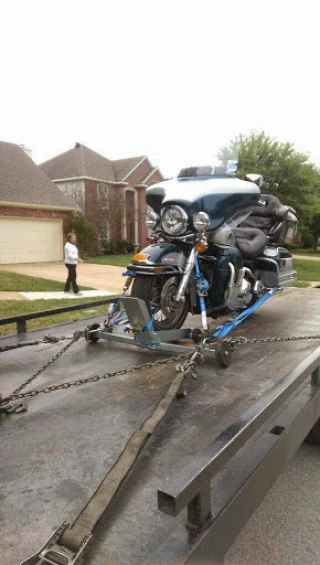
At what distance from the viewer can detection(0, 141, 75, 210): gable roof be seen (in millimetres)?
20438

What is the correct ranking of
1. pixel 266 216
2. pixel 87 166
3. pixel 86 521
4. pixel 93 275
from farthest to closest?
pixel 87 166 < pixel 93 275 < pixel 266 216 < pixel 86 521

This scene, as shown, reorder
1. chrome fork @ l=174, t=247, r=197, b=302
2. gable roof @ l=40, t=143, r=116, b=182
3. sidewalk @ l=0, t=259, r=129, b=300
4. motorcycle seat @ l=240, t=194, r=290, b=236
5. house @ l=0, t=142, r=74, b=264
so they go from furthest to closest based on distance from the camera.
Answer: gable roof @ l=40, t=143, r=116, b=182 < house @ l=0, t=142, r=74, b=264 < sidewalk @ l=0, t=259, r=129, b=300 < motorcycle seat @ l=240, t=194, r=290, b=236 < chrome fork @ l=174, t=247, r=197, b=302

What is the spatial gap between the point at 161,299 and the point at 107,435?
5.27ft

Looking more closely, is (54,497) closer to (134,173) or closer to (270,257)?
(270,257)

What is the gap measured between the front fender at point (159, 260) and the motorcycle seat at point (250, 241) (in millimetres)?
1115

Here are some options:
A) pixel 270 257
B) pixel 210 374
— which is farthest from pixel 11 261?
pixel 210 374

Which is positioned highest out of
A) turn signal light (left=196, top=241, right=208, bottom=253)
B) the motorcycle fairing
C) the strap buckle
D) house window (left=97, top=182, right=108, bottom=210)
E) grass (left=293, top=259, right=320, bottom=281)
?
house window (left=97, top=182, right=108, bottom=210)

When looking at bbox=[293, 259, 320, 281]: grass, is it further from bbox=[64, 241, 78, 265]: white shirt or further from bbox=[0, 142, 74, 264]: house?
bbox=[0, 142, 74, 264]: house

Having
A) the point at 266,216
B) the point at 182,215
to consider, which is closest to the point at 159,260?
the point at 182,215

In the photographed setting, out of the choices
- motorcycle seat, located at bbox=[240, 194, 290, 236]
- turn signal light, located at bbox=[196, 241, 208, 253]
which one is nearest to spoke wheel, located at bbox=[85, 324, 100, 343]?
turn signal light, located at bbox=[196, 241, 208, 253]

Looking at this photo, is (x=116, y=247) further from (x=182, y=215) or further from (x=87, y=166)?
(x=182, y=215)

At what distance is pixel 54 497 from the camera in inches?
68.9

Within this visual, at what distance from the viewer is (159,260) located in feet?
12.2

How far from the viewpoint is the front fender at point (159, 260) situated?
361 centimetres
